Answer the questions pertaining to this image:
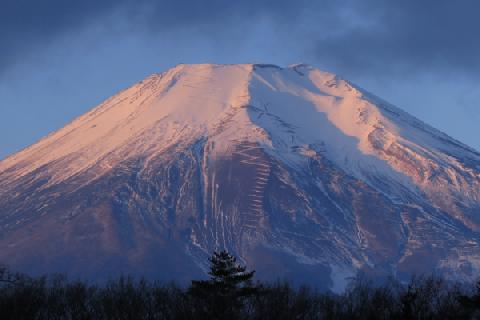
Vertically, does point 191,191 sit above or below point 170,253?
above

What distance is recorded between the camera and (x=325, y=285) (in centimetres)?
17025

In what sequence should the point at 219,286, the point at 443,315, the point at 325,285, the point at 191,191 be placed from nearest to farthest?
the point at 219,286, the point at 443,315, the point at 325,285, the point at 191,191

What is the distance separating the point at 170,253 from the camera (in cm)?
17875

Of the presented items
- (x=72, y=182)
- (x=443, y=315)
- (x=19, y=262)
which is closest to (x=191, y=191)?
(x=72, y=182)

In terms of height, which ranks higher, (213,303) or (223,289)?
(223,289)

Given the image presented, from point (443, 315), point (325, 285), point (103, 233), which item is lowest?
point (443, 315)

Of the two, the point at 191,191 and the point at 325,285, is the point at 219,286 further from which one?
the point at 191,191

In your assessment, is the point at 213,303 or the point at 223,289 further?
the point at 213,303

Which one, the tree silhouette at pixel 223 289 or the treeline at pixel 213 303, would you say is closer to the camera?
the tree silhouette at pixel 223 289

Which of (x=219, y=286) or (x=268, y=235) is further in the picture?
(x=268, y=235)

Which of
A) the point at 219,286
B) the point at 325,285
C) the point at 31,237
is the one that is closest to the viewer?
the point at 219,286

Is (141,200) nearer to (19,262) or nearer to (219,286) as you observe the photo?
(19,262)

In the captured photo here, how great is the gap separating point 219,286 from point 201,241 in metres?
130

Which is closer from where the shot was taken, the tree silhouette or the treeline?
the tree silhouette
